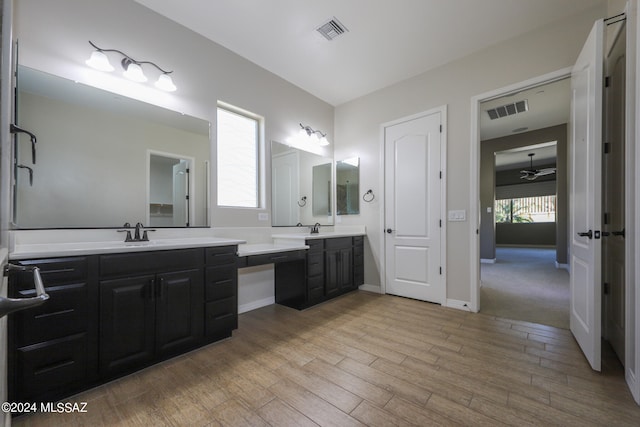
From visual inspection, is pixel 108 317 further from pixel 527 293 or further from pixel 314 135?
pixel 527 293

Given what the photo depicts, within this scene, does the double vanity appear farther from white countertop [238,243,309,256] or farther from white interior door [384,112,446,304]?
white interior door [384,112,446,304]

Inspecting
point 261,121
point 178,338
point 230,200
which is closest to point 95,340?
point 178,338

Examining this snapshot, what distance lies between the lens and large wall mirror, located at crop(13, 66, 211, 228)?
173 centimetres

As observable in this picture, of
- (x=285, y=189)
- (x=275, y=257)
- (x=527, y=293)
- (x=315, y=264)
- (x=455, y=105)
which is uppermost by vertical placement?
(x=455, y=105)

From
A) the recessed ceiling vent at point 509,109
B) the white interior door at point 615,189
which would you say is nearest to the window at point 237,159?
the white interior door at point 615,189

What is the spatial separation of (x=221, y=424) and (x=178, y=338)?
0.79 m

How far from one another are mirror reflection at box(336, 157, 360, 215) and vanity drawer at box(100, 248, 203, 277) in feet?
8.13

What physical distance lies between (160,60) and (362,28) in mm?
1928

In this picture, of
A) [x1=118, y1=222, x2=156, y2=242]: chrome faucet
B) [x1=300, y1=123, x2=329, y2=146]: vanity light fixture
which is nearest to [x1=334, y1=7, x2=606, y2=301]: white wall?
[x1=300, y1=123, x2=329, y2=146]: vanity light fixture

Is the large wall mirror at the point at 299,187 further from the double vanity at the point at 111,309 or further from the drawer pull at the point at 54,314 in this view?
the drawer pull at the point at 54,314

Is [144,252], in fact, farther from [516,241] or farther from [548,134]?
[516,241]

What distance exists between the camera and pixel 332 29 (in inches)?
100

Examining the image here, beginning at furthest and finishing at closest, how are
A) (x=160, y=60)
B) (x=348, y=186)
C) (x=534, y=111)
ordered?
1. (x=534, y=111)
2. (x=348, y=186)
3. (x=160, y=60)

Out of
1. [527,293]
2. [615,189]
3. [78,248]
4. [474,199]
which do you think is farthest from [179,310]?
[527,293]
